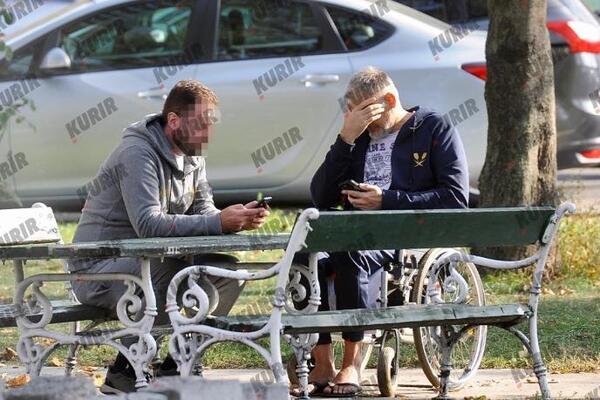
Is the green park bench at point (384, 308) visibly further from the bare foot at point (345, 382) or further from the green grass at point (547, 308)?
the green grass at point (547, 308)

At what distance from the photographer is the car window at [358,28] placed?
10.8 metres

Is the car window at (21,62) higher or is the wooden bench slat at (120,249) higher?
the wooden bench slat at (120,249)

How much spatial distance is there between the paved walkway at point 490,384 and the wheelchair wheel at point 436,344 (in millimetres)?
71

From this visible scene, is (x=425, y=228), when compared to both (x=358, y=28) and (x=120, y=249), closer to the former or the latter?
(x=120, y=249)

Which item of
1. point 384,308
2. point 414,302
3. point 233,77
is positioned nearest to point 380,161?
point 414,302

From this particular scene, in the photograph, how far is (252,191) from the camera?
1109 centimetres

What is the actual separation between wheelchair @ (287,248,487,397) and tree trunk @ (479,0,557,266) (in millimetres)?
2279

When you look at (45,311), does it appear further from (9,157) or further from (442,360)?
(9,157)

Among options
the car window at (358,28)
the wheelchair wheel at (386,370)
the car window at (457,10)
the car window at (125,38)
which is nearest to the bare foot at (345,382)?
the wheelchair wheel at (386,370)

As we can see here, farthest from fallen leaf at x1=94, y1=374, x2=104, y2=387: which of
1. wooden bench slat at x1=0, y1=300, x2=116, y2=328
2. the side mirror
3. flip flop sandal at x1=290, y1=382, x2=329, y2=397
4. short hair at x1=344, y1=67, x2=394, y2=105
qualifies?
the side mirror

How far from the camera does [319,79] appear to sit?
1067 centimetres

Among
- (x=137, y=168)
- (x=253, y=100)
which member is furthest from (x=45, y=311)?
(x=253, y=100)

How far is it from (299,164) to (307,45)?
36.3 inches

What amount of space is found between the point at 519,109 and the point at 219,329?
400cm
